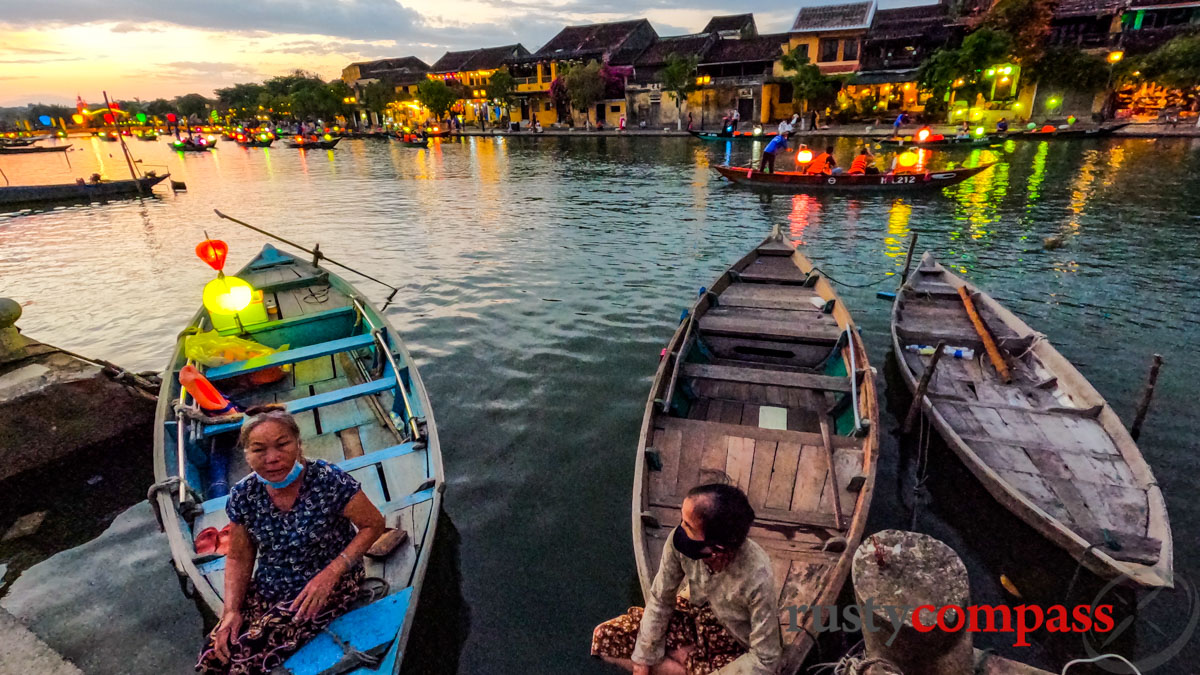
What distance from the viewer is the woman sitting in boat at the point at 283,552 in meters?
3.41

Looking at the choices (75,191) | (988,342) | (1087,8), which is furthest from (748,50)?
(75,191)

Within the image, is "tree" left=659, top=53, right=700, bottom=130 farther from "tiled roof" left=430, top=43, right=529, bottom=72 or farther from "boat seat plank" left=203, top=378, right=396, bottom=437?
"boat seat plank" left=203, top=378, right=396, bottom=437

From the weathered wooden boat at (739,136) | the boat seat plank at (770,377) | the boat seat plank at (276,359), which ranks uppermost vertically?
the weathered wooden boat at (739,136)

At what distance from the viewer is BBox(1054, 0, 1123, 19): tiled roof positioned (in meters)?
38.2

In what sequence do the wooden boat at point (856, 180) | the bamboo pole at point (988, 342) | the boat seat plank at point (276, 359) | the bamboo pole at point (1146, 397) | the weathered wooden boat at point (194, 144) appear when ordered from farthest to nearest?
the weathered wooden boat at point (194, 144) < the wooden boat at point (856, 180) < the bamboo pole at point (988, 342) < the boat seat plank at point (276, 359) < the bamboo pole at point (1146, 397)

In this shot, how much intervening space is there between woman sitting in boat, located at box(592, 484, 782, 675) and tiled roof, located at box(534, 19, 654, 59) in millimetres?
64346

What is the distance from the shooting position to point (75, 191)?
29.4m

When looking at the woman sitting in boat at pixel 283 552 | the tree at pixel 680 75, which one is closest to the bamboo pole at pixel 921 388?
the woman sitting in boat at pixel 283 552

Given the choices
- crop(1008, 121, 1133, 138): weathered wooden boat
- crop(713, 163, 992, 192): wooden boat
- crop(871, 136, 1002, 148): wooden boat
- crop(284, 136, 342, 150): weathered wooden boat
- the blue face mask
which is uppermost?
crop(284, 136, 342, 150): weathered wooden boat

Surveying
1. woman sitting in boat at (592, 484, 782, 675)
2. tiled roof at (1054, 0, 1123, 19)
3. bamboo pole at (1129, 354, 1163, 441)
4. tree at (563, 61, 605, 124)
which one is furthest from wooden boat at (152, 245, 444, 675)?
tiled roof at (1054, 0, 1123, 19)

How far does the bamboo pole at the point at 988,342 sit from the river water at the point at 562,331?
141 centimetres

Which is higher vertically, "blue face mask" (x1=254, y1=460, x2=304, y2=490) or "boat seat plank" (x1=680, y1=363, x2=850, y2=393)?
"blue face mask" (x1=254, y1=460, x2=304, y2=490)

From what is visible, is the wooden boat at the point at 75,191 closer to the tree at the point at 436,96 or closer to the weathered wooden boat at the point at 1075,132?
the tree at the point at 436,96

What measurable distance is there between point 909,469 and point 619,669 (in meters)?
4.67
